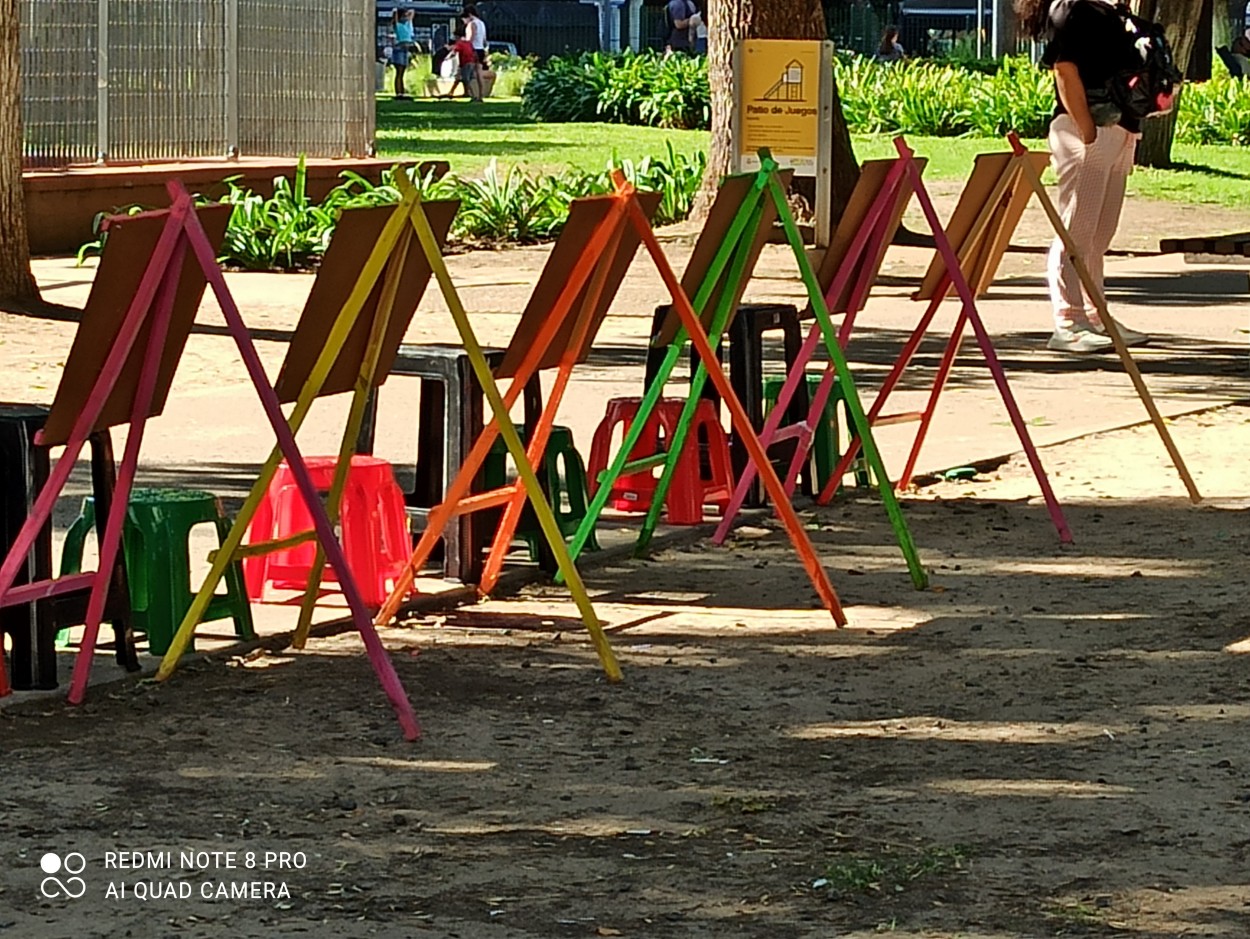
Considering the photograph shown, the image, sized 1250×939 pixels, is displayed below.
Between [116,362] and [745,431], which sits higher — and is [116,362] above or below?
above

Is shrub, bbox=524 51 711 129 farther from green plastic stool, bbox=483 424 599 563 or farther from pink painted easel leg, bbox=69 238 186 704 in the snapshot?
pink painted easel leg, bbox=69 238 186 704

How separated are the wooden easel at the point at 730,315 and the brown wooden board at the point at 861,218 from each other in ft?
0.87

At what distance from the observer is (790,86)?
16.4 m

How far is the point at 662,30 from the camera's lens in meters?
61.0

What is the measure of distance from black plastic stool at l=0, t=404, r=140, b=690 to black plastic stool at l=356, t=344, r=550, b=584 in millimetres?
1378

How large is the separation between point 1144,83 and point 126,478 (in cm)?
708

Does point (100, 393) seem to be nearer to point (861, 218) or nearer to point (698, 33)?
point (861, 218)

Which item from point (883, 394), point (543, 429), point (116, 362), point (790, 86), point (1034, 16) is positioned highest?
point (1034, 16)

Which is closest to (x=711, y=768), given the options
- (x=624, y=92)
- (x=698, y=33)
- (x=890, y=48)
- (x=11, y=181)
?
(x=11, y=181)

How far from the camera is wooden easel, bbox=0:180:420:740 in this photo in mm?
5742

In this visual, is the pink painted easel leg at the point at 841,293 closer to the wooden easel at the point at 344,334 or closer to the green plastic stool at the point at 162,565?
the wooden easel at the point at 344,334

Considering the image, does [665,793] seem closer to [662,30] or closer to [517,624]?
[517,624]

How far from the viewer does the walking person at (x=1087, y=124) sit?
11672 millimetres

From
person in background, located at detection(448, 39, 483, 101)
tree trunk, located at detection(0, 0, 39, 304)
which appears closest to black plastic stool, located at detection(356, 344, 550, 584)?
tree trunk, located at detection(0, 0, 39, 304)
